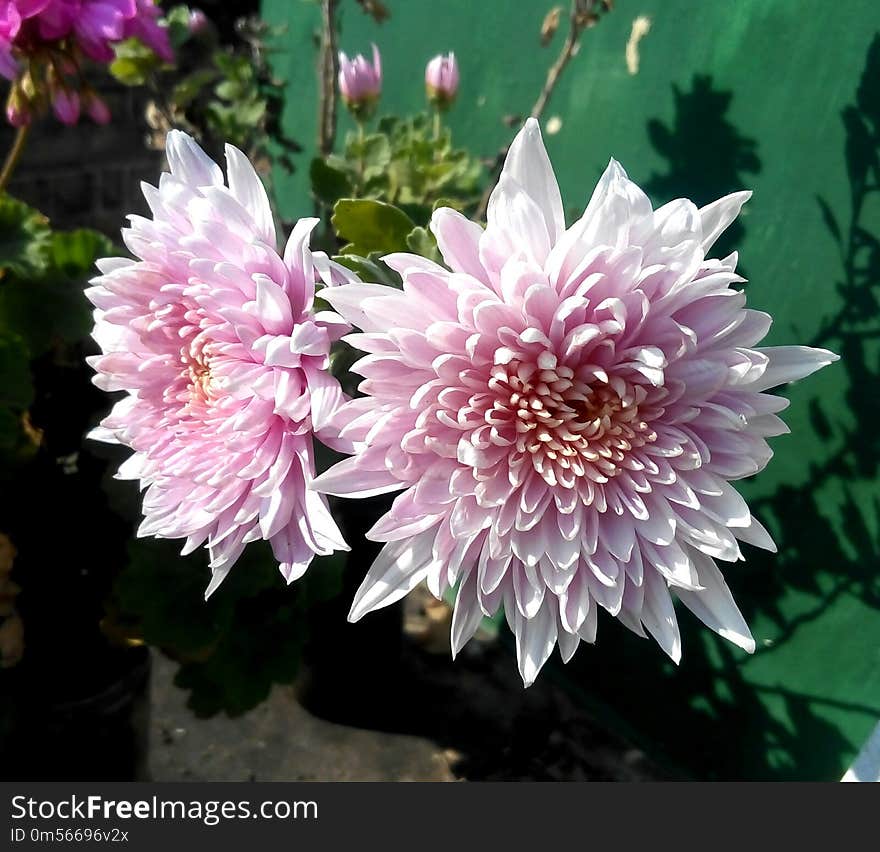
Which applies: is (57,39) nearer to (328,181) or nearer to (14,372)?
(328,181)

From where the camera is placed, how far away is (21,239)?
1109mm

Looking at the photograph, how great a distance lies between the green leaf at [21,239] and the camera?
109 cm

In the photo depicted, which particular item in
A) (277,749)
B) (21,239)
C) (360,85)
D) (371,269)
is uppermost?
(360,85)

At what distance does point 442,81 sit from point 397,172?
0.14 meters

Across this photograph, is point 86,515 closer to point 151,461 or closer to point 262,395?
point 151,461

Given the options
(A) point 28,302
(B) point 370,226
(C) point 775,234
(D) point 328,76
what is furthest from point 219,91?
(C) point 775,234

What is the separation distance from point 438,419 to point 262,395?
5.3 inches

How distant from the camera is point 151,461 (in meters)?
0.69

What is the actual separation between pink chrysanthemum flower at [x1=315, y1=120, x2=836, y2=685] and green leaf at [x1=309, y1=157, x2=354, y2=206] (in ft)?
1.47

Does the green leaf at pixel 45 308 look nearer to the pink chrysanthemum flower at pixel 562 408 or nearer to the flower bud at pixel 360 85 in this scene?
the flower bud at pixel 360 85

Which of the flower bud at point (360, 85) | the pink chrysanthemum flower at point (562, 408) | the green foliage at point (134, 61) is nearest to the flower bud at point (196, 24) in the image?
the green foliage at point (134, 61)

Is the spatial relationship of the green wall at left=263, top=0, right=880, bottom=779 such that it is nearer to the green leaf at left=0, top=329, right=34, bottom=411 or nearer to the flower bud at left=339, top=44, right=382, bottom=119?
the flower bud at left=339, top=44, right=382, bottom=119

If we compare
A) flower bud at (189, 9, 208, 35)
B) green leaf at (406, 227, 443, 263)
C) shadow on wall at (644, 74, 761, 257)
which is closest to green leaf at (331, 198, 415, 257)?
green leaf at (406, 227, 443, 263)

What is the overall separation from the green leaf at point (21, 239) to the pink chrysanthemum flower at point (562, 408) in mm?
706
